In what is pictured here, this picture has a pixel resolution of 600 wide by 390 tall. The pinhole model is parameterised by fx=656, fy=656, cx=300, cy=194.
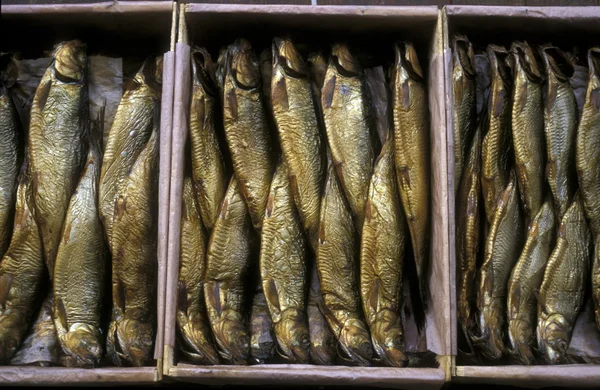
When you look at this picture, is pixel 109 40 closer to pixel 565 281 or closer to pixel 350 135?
pixel 350 135

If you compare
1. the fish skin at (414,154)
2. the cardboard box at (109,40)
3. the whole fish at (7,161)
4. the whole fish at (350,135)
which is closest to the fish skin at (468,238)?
the fish skin at (414,154)

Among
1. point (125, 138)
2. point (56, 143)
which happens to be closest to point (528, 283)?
point (125, 138)

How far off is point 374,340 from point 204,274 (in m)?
0.65

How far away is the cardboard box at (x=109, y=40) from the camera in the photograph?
2221 millimetres

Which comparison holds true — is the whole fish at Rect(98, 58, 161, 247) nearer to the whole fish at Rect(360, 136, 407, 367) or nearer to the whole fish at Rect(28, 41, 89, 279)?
the whole fish at Rect(28, 41, 89, 279)

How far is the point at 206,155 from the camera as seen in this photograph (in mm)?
2428

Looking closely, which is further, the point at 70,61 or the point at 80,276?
the point at 70,61

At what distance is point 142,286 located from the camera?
2.38m

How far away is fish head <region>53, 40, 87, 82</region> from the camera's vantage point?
2.52m

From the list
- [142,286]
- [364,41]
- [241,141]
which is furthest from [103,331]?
[364,41]

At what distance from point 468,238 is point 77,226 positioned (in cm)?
143

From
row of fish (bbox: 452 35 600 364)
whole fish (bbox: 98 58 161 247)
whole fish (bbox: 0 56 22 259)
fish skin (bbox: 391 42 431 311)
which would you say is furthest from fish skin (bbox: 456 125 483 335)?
whole fish (bbox: 0 56 22 259)

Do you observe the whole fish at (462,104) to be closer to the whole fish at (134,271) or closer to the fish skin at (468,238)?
the fish skin at (468,238)

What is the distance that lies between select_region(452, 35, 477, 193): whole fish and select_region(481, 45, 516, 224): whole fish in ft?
0.24
